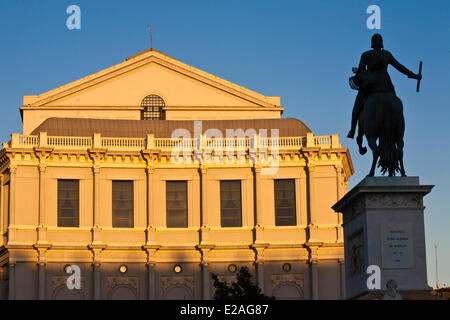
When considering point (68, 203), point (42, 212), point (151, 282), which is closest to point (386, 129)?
point (151, 282)

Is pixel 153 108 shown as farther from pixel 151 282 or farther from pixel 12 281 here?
pixel 12 281

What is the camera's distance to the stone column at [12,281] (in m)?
65.7

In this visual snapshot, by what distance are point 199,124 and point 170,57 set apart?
7.95m

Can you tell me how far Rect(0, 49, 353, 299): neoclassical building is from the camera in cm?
6694

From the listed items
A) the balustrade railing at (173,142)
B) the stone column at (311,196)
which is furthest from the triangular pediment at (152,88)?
the stone column at (311,196)

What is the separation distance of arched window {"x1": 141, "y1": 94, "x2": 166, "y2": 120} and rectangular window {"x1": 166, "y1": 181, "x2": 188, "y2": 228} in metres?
8.27

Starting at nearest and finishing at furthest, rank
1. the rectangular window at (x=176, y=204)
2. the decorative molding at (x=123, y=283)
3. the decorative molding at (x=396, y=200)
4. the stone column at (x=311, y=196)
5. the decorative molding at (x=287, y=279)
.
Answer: the decorative molding at (x=396, y=200)
the decorative molding at (x=123, y=283)
the decorative molding at (x=287, y=279)
the stone column at (x=311, y=196)
the rectangular window at (x=176, y=204)

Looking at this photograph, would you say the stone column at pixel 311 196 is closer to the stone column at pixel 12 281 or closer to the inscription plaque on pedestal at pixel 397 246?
the stone column at pixel 12 281

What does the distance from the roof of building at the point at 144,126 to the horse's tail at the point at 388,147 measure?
160 ft

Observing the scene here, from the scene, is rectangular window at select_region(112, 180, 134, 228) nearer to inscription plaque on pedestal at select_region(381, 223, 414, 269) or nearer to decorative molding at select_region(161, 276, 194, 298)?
decorative molding at select_region(161, 276, 194, 298)
